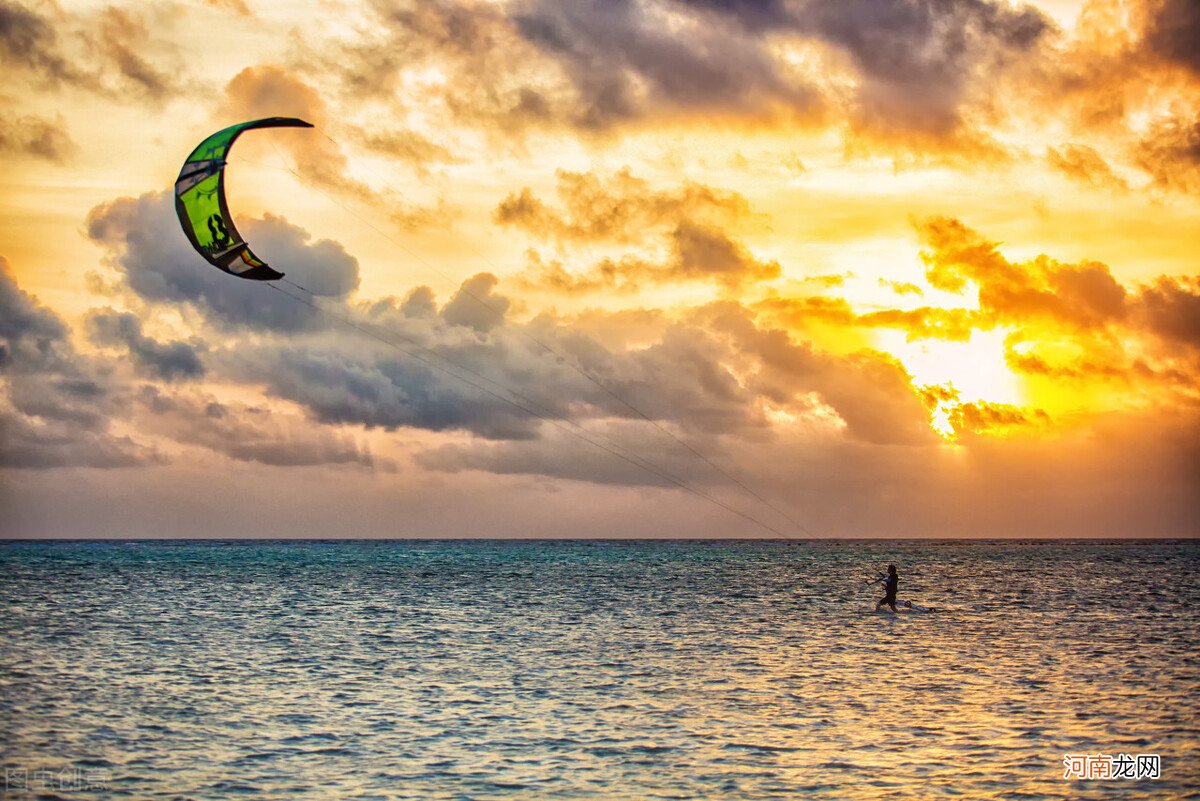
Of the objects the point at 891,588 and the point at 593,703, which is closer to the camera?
the point at 593,703

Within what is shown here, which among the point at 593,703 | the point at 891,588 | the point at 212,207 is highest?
the point at 212,207

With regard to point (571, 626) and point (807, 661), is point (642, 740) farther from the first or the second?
point (571, 626)

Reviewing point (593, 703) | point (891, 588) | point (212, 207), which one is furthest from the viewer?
point (891, 588)

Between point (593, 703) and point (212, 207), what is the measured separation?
15.1 metres

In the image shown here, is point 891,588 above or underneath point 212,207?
underneath

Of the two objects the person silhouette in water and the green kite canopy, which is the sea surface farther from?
the green kite canopy

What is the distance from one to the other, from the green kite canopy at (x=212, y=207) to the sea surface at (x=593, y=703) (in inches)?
410

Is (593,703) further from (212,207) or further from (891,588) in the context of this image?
(891,588)

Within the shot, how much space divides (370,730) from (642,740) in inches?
210

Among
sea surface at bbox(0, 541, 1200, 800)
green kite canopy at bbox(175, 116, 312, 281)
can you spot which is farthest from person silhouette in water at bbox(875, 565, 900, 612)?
green kite canopy at bbox(175, 116, 312, 281)

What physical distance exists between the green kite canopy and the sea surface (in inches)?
410

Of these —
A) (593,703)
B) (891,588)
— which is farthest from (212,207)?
(891,588)

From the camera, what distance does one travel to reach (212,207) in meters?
28.1

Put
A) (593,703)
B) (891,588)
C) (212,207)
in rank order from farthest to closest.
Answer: (891,588)
(212,207)
(593,703)
